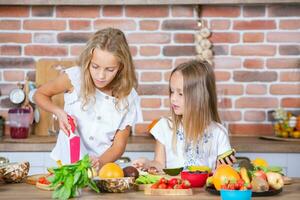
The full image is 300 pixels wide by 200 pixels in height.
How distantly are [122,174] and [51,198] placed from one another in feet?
0.89

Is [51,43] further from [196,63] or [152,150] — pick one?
[196,63]

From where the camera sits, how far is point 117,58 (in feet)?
8.68

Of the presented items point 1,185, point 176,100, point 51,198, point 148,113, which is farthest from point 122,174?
Answer: point 148,113

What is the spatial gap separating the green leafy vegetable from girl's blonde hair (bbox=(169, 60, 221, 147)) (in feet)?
3.09

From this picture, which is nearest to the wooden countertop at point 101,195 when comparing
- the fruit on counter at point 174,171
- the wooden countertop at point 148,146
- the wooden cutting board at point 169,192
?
the wooden cutting board at point 169,192

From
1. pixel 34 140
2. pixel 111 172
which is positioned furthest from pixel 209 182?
pixel 34 140

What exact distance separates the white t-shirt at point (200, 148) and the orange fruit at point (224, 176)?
0.77 m

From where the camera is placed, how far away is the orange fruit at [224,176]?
1.91 metres

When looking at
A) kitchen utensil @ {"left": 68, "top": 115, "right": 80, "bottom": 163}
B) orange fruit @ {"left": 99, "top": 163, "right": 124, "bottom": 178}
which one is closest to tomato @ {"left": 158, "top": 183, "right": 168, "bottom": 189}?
orange fruit @ {"left": 99, "top": 163, "right": 124, "bottom": 178}

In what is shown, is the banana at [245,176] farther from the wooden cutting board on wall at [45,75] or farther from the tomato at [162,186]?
the wooden cutting board on wall at [45,75]

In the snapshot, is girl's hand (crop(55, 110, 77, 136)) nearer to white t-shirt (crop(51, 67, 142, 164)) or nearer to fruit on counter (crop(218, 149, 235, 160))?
white t-shirt (crop(51, 67, 142, 164))

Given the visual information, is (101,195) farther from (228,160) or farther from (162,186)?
(228,160)

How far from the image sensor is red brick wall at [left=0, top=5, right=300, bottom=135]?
3783 millimetres

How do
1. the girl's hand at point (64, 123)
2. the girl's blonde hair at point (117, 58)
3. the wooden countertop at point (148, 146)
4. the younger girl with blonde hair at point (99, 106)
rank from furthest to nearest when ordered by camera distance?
the wooden countertop at point (148, 146) < the younger girl with blonde hair at point (99, 106) < the girl's blonde hair at point (117, 58) < the girl's hand at point (64, 123)
